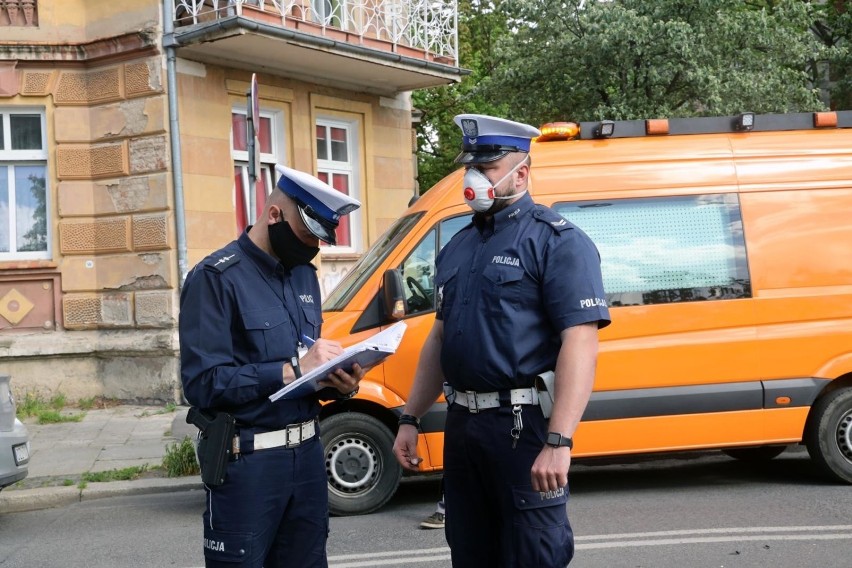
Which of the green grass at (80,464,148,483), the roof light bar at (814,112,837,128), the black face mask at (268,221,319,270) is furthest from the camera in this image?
the green grass at (80,464,148,483)

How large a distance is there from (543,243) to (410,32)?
12.1m

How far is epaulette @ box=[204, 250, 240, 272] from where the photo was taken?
3.24m

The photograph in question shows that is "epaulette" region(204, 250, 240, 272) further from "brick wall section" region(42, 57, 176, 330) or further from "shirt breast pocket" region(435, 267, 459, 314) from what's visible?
"brick wall section" region(42, 57, 176, 330)

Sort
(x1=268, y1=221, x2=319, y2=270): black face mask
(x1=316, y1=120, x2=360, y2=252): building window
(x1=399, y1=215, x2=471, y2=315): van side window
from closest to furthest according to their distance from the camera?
1. (x1=268, y1=221, x2=319, y2=270): black face mask
2. (x1=399, y1=215, x2=471, y2=315): van side window
3. (x1=316, y1=120, x2=360, y2=252): building window

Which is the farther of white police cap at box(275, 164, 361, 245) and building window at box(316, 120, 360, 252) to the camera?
building window at box(316, 120, 360, 252)

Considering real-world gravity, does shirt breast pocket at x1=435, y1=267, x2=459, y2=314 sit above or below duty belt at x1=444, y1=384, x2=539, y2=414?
above

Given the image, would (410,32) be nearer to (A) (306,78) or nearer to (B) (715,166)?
(A) (306,78)

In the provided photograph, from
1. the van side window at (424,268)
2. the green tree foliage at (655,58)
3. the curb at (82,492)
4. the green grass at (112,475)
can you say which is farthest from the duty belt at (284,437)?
the green tree foliage at (655,58)

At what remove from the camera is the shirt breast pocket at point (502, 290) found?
3.38m

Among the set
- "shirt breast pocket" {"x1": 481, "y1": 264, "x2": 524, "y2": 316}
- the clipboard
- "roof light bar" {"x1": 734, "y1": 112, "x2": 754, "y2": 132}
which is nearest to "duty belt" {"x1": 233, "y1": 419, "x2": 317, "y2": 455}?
the clipboard

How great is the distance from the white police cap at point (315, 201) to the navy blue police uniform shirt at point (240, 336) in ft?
0.63

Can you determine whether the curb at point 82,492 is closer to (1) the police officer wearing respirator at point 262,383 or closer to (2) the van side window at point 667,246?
(2) the van side window at point 667,246

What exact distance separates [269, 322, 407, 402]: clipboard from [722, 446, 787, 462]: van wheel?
5.53 meters

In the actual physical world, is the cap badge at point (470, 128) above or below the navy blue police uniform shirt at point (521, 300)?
above
